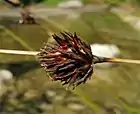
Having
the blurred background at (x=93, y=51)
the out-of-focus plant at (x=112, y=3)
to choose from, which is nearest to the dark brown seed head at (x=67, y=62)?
the blurred background at (x=93, y=51)

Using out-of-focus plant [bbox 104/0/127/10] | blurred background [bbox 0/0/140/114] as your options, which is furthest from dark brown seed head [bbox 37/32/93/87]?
out-of-focus plant [bbox 104/0/127/10]

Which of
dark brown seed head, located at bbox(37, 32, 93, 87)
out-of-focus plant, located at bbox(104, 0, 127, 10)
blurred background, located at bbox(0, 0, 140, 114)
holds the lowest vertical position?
dark brown seed head, located at bbox(37, 32, 93, 87)

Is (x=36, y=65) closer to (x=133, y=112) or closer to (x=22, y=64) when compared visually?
(x=22, y=64)

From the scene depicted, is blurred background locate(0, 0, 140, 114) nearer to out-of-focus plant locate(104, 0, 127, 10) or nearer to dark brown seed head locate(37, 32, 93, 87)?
out-of-focus plant locate(104, 0, 127, 10)

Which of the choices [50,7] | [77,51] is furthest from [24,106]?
[77,51]

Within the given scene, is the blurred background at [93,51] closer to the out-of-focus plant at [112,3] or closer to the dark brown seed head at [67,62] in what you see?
the out-of-focus plant at [112,3]
